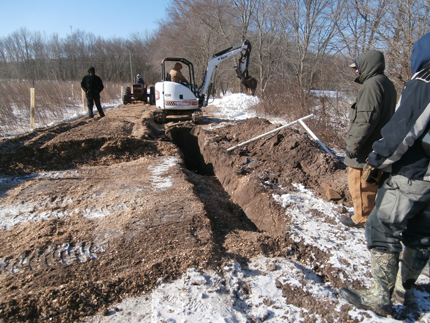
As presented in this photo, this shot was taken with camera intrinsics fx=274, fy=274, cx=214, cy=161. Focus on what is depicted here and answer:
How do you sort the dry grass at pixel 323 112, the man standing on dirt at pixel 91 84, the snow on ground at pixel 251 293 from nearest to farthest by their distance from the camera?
the snow on ground at pixel 251 293 → the dry grass at pixel 323 112 → the man standing on dirt at pixel 91 84

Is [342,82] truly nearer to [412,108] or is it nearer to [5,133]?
[412,108]

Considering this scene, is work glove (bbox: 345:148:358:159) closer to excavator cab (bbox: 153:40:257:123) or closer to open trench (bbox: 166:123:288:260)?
open trench (bbox: 166:123:288:260)

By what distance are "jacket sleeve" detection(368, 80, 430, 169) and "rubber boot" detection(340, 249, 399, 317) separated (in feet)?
2.32

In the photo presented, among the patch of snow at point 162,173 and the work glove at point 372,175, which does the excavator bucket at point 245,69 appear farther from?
the work glove at point 372,175

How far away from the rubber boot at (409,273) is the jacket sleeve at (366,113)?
1.30 meters

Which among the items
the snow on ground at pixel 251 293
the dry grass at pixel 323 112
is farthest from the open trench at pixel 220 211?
the dry grass at pixel 323 112

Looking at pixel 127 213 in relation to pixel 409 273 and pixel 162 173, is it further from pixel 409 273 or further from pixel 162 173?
pixel 409 273

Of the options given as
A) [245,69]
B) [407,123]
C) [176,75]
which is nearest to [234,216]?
[407,123]

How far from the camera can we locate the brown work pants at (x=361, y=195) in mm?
3125

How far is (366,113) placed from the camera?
9.73ft

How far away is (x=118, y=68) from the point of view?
56.8 metres

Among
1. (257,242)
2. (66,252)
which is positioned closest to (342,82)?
(257,242)

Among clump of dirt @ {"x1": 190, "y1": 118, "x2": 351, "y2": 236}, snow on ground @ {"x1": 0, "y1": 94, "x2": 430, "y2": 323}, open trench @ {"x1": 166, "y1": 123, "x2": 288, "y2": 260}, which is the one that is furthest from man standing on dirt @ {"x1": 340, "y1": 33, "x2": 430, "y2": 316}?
clump of dirt @ {"x1": 190, "y1": 118, "x2": 351, "y2": 236}

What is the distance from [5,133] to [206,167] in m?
6.44
